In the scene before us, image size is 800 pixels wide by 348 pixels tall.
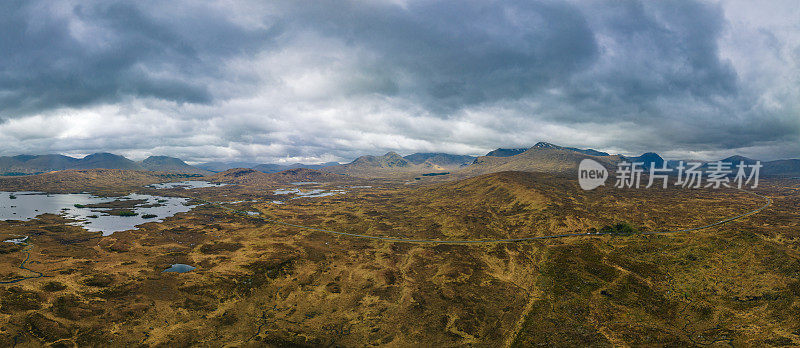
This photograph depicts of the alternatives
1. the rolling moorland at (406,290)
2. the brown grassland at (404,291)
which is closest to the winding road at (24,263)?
the rolling moorland at (406,290)

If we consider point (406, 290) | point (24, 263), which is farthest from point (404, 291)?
point (24, 263)

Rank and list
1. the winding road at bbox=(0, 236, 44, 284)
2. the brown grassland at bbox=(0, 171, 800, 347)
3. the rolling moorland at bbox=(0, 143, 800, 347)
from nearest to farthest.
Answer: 1. the brown grassland at bbox=(0, 171, 800, 347)
2. the rolling moorland at bbox=(0, 143, 800, 347)
3. the winding road at bbox=(0, 236, 44, 284)

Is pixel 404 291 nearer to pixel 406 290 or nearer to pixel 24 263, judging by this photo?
pixel 406 290

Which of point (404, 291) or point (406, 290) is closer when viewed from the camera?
point (404, 291)

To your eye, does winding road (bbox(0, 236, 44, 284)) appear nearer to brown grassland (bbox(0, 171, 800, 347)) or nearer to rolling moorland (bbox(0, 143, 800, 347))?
rolling moorland (bbox(0, 143, 800, 347))

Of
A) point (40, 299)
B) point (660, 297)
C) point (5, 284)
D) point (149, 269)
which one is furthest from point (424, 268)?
point (5, 284)

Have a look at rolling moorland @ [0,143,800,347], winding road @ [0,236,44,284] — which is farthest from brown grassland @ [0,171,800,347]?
winding road @ [0,236,44,284]

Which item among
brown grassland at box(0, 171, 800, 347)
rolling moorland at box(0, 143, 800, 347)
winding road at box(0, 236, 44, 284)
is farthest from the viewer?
winding road at box(0, 236, 44, 284)

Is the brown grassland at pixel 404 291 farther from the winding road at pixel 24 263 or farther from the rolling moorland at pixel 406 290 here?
the winding road at pixel 24 263
